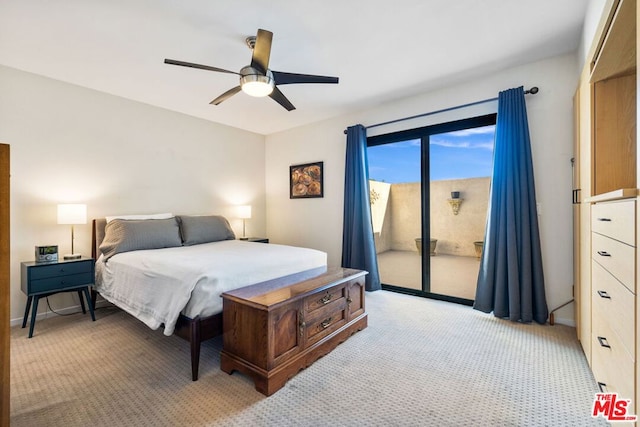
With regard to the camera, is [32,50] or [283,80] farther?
[32,50]

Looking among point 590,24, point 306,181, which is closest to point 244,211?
point 306,181

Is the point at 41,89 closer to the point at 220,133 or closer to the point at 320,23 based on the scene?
the point at 220,133

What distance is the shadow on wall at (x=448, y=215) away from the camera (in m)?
3.57

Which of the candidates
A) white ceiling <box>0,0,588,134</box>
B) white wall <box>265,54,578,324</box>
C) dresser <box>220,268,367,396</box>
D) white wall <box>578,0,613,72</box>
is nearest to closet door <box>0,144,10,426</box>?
dresser <box>220,268,367,396</box>

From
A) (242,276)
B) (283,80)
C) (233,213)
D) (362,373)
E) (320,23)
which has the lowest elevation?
(362,373)

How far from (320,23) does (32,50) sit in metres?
2.60

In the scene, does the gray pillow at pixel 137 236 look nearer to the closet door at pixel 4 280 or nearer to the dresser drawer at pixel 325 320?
the closet door at pixel 4 280

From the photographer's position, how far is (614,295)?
138 centimetres

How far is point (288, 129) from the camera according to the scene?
5.12m

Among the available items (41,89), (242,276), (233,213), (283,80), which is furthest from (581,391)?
(41,89)

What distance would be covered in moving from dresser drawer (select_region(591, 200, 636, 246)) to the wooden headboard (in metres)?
4.31

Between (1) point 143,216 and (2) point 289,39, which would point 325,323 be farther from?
(1) point 143,216

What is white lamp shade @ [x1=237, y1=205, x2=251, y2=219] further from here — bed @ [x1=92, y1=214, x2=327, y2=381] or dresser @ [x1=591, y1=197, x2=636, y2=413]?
dresser @ [x1=591, y1=197, x2=636, y2=413]

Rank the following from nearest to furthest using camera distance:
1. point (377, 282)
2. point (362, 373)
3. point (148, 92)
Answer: point (362, 373)
point (148, 92)
point (377, 282)
